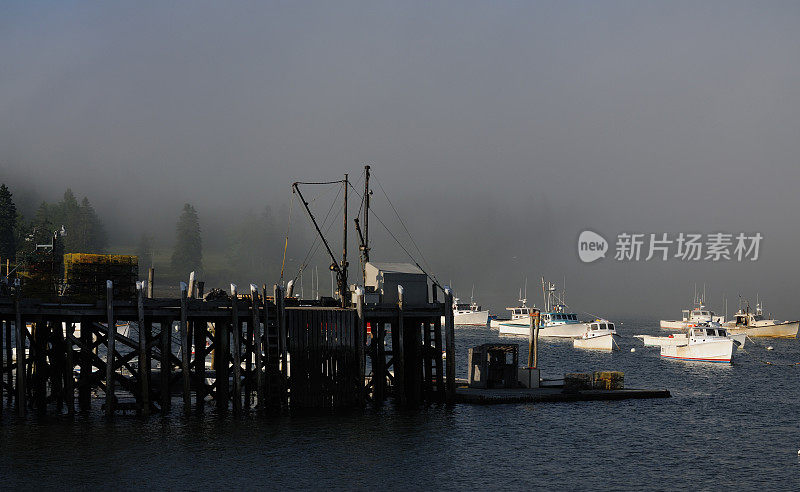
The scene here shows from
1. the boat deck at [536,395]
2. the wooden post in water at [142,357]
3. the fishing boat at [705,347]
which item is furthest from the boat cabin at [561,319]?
the wooden post in water at [142,357]

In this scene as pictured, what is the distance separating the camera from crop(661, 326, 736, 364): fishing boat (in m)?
91.9

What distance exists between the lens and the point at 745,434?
45.2 m

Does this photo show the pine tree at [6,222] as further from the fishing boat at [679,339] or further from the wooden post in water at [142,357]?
the wooden post in water at [142,357]

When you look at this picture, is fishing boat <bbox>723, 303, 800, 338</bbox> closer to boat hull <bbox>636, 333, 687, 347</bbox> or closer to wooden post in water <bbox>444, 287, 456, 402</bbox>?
boat hull <bbox>636, 333, 687, 347</bbox>

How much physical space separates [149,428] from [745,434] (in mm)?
31025

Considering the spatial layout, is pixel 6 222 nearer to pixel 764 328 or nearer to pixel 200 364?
pixel 200 364

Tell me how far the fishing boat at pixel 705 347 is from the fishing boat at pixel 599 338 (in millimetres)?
23373

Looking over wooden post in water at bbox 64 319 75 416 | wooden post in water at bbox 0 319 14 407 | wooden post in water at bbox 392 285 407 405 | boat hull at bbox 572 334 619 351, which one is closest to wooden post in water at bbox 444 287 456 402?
wooden post in water at bbox 392 285 407 405

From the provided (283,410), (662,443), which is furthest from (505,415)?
(283,410)

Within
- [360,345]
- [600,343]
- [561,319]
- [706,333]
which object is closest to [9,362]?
[360,345]

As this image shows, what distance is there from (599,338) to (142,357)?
93.8m

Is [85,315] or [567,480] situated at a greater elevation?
[85,315]

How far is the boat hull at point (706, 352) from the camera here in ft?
301

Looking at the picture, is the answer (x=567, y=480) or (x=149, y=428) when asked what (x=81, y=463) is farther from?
(x=567, y=480)
